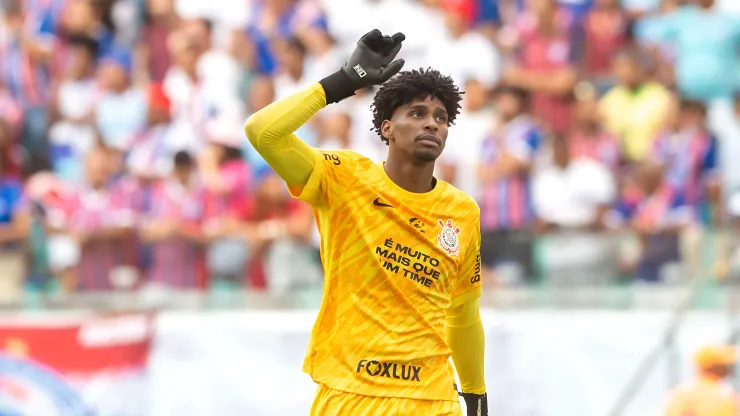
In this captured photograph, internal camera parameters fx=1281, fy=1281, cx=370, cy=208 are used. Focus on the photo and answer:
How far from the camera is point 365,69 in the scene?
17.2 feet

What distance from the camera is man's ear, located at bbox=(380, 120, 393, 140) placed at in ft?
→ 18.3

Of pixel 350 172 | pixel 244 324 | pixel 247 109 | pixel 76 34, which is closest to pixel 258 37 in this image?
pixel 247 109

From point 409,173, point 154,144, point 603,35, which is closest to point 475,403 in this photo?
point 409,173

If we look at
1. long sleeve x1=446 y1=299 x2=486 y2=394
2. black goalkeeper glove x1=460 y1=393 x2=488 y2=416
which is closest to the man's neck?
long sleeve x1=446 y1=299 x2=486 y2=394

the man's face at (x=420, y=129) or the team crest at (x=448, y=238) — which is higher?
the man's face at (x=420, y=129)

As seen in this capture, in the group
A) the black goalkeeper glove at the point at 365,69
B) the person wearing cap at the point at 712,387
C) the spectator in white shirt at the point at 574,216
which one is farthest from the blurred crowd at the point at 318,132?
the black goalkeeper glove at the point at 365,69

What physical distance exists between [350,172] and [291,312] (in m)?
4.87

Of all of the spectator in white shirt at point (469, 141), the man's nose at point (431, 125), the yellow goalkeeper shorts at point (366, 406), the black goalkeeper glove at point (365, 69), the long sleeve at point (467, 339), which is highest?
the spectator in white shirt at point (469, 141)

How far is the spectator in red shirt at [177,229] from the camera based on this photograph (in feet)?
34.6

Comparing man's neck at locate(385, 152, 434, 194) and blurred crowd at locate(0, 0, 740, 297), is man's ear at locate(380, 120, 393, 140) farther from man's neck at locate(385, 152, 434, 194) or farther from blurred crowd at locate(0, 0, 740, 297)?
blurred crowd at locate(0, 0, 740, 297)

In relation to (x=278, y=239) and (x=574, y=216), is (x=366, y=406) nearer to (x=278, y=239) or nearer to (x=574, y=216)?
(x=278, y=239)

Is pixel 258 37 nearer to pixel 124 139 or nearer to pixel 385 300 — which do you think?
pixel 124 139

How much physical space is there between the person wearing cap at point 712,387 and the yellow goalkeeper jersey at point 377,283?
4.32m

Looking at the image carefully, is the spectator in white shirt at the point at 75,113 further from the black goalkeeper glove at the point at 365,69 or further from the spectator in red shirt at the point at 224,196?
the black goalkeeper glove at the point at 365,69
